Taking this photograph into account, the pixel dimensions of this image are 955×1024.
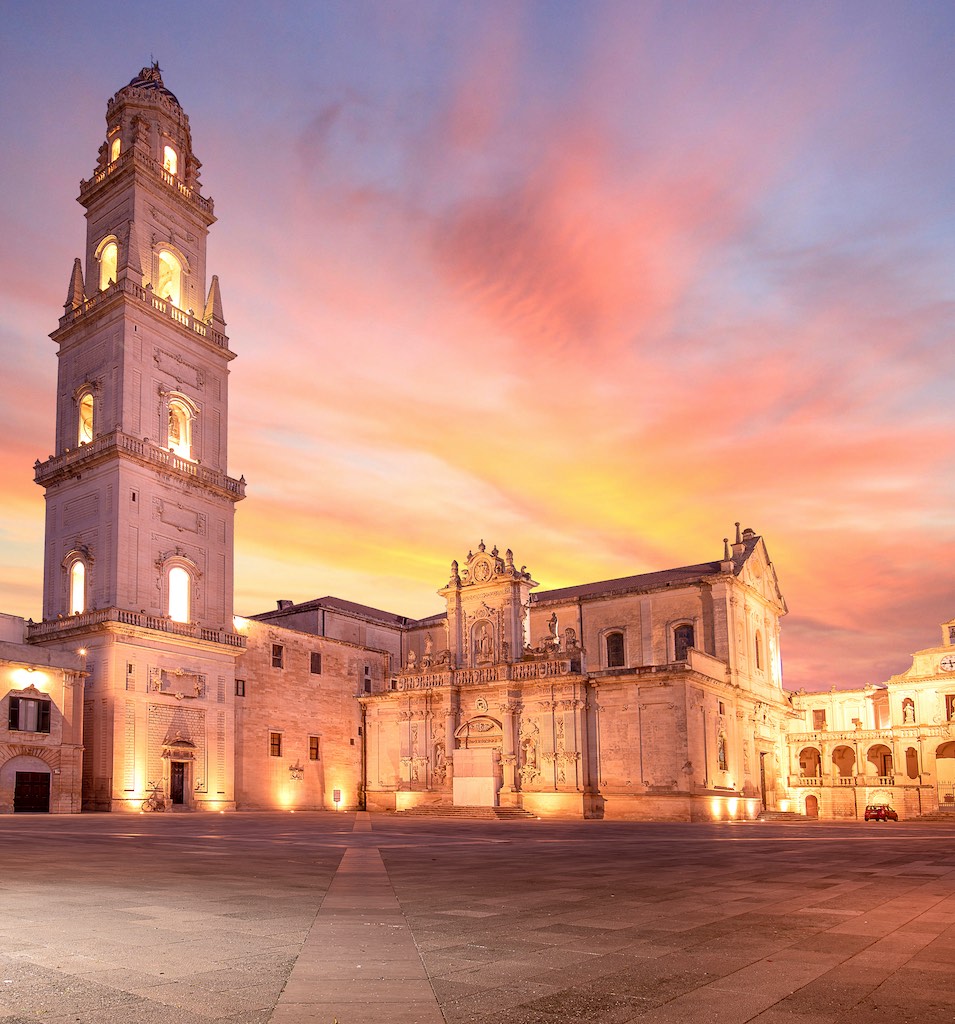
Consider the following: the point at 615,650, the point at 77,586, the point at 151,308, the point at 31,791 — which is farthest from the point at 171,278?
the point at 615,650

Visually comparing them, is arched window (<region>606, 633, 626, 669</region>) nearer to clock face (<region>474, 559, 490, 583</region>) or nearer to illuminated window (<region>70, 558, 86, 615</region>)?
clock face (<region>474, 559, 490, 583</region>)

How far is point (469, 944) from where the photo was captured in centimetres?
710

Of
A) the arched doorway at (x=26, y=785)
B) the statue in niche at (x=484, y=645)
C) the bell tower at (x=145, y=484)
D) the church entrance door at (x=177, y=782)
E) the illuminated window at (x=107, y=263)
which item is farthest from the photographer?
the statue in niche at (x=484, y=645)

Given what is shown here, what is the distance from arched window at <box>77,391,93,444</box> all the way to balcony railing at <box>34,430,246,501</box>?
1.61 meters

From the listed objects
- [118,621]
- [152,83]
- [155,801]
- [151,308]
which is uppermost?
[152,83]

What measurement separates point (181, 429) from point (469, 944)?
4579 cm

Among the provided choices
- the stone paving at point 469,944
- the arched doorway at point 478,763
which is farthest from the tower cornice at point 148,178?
the stone paving at point 469,944

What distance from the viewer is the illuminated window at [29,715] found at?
125ft

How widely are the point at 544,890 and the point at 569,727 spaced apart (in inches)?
1505

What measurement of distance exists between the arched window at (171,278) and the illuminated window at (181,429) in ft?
19.2

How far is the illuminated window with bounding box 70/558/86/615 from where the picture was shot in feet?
149

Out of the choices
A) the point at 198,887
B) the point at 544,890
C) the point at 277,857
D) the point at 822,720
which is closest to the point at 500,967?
the point at 544,890

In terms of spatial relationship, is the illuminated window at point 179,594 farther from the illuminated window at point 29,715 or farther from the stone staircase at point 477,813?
the stone staircase at point 477,813

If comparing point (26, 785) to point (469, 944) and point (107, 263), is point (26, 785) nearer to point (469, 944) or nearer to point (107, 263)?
point (107, 263)
